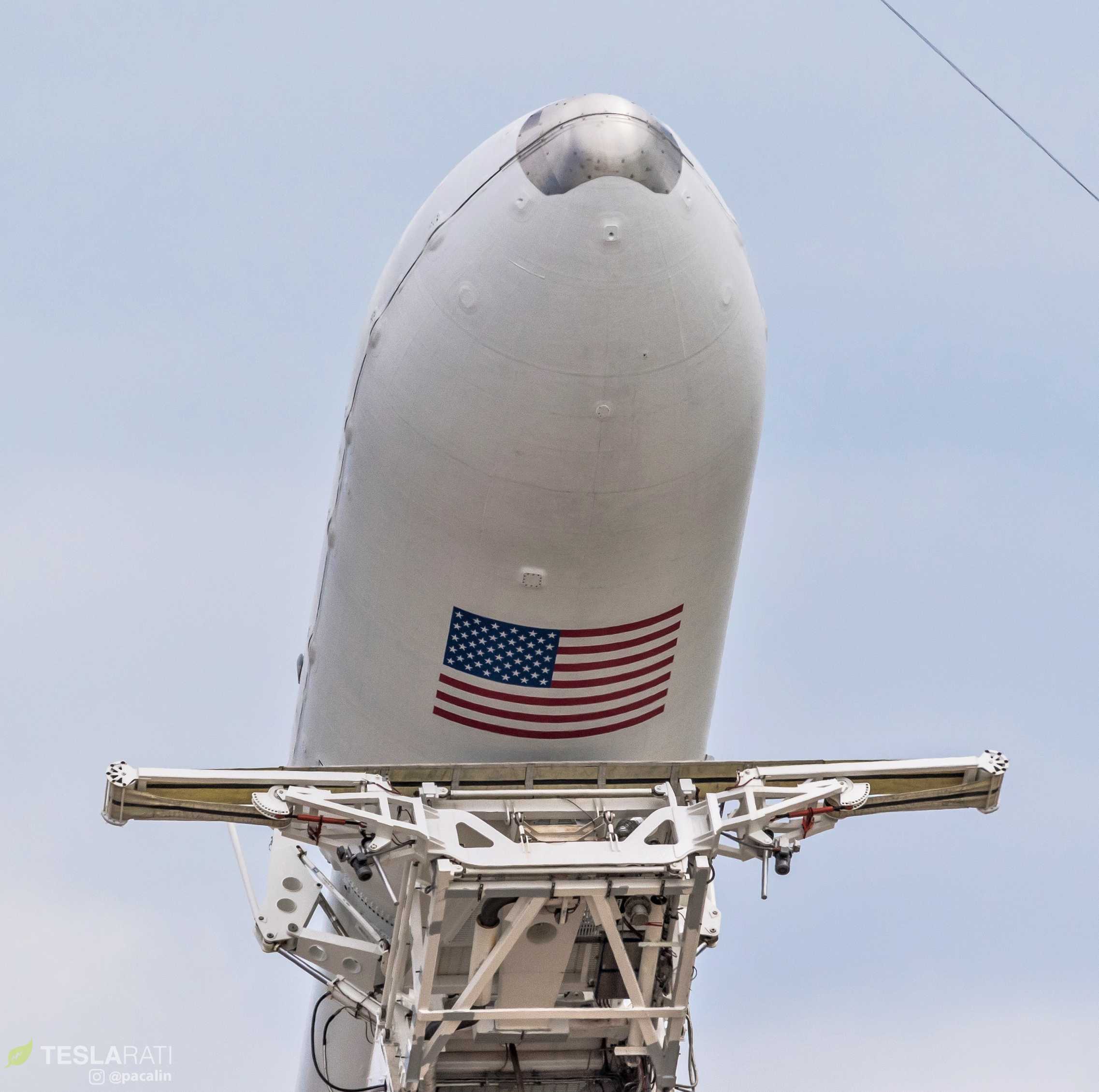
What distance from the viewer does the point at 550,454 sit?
2047 cm

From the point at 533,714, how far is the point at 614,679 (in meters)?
0.74

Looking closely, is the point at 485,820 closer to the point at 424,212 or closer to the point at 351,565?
the point at 351,565

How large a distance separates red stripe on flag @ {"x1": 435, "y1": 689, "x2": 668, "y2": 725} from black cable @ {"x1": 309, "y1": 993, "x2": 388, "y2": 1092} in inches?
190

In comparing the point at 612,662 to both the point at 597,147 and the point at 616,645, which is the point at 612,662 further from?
the point at 597,147

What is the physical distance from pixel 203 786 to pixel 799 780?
4.93 m

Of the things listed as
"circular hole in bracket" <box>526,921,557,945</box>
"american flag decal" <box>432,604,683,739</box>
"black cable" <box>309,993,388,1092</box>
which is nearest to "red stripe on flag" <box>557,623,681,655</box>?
"american flag decal" <box>432,604,683,739</box>

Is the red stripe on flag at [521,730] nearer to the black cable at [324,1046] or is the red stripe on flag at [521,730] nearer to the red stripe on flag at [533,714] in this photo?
the red stripe on flag at [533,714]

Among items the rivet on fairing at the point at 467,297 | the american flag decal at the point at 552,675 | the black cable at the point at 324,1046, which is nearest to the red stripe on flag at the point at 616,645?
the american flag decal at the point at 552,675

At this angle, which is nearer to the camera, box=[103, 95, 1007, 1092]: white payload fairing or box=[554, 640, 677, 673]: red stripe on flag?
box=[103, 95, 1007, 1092]: white payload fairing

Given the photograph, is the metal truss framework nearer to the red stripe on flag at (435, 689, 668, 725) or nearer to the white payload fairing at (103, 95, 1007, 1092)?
the white payload fairing at (103, 95, 1007, 1092)

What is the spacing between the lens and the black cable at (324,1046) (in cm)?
2547

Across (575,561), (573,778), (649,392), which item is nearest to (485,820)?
(573,778)

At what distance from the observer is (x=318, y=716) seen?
23.0 m

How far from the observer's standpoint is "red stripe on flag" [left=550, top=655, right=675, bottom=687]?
70.8ft
